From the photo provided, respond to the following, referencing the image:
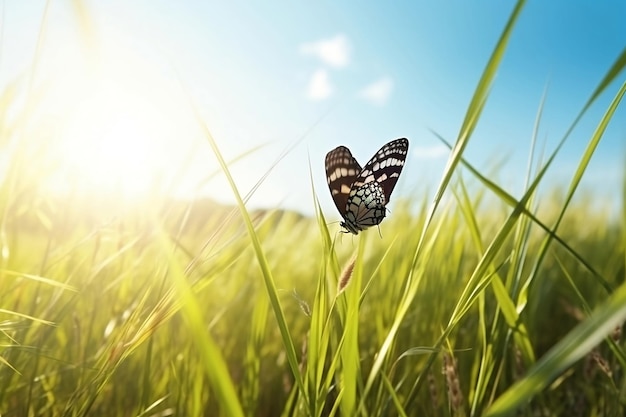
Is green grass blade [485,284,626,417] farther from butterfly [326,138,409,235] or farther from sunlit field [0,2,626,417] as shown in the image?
butterfly [326,138,409,235]

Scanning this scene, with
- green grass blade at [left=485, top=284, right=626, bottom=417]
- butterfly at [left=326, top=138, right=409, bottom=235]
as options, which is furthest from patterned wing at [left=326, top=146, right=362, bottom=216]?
green grass blade at [left=485, top=284, right=626, bottom=417]

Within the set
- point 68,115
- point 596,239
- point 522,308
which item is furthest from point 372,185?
point 596,239

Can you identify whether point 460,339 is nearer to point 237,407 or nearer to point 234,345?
point 234,345

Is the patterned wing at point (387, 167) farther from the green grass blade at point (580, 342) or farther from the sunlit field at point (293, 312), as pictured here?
the green grass blade at point (580, 342)

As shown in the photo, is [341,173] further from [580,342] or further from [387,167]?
[580,342]

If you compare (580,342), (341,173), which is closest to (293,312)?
(341,173)

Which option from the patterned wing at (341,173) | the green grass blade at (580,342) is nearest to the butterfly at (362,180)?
the patterned wing at (341,173)
